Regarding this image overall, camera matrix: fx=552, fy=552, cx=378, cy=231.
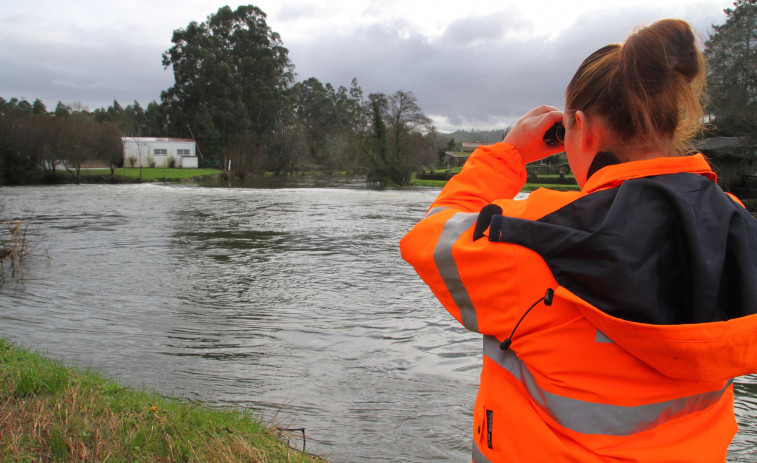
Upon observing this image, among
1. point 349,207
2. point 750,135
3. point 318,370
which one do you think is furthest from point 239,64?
point 318,370

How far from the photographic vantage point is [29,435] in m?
3.28

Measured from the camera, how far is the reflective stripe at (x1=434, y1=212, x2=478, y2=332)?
4.38 ft

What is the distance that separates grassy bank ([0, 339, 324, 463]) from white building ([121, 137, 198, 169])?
73.2 meters

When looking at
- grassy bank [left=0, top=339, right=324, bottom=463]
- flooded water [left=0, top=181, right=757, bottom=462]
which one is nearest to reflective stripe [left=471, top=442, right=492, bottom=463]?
grassy bank [left=0, top=339, right=324, bottom=463]

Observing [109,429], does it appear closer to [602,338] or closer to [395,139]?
[602,338]

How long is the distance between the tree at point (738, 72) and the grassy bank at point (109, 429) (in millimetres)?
29994

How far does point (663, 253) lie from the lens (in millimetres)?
1151

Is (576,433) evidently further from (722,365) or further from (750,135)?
(750,135)

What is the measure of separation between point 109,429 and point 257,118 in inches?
3108

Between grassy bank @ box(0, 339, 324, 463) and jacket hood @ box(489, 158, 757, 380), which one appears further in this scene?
grassy bank @ box(0, 339, 324, 463)

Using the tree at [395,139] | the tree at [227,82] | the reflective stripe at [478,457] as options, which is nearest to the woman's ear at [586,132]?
the reflective stripe at [478,457]

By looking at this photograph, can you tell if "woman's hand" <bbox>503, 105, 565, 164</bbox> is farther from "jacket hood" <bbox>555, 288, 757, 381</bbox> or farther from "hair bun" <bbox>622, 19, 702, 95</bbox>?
"jacket hood" <bbox>555, 288, 757, 381</bbox>

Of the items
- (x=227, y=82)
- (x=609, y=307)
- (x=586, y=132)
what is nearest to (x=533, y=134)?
(x=586, y=132)

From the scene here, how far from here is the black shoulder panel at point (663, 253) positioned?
1132 mm
